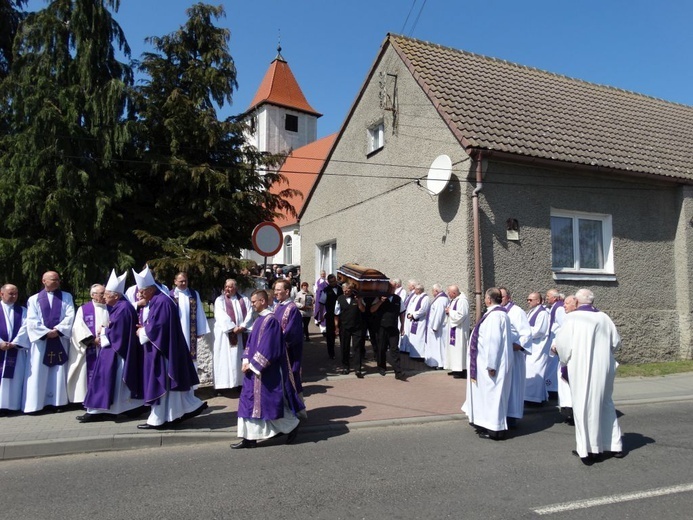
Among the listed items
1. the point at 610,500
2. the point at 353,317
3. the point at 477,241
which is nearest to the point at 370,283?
the point at 353,317

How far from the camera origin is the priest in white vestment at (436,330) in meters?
11.2

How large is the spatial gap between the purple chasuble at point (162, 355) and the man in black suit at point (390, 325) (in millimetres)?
4165

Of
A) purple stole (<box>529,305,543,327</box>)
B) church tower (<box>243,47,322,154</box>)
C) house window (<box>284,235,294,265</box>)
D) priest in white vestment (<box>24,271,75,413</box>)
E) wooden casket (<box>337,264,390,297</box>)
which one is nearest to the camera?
priest in white vestment (<box>24,271,75,413</box>)

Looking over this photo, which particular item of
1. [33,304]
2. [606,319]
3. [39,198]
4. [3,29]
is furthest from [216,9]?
[606,319]

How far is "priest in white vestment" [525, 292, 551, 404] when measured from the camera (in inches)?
329

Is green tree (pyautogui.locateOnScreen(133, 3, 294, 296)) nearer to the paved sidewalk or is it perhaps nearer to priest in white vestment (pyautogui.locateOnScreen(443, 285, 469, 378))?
the paved sidewalk

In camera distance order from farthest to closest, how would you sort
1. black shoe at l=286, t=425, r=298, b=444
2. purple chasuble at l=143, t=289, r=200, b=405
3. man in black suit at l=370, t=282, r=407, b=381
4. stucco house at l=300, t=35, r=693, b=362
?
stucco house at l=300, t=35, r=693, b=362 < man in black suit at l=370, t=282, r=407, b=381 < purple chasuble at l=143, t=289, r=200, b=405 < black shoe at l=286, t=425, r=298, b=444

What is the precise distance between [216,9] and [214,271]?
485cm

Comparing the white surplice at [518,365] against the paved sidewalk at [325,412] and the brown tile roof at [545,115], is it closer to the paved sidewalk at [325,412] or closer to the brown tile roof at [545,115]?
the paved sidewalk at [325,412]

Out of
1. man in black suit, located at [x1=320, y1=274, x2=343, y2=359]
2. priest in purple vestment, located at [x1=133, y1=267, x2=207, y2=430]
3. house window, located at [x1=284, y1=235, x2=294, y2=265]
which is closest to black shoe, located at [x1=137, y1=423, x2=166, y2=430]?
priest in purple vestment, located at [x1=133, y1=267, x2=207, y2=430]

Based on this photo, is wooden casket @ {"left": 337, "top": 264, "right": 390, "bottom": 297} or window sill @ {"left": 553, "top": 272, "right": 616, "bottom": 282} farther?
window sill @ {"left": 553, "top": 272, "right": 616, "bottom": 282}

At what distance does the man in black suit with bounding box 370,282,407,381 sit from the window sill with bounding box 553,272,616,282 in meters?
3.94

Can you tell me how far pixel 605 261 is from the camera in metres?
12.4

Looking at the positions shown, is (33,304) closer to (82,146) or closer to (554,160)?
(82,146)
